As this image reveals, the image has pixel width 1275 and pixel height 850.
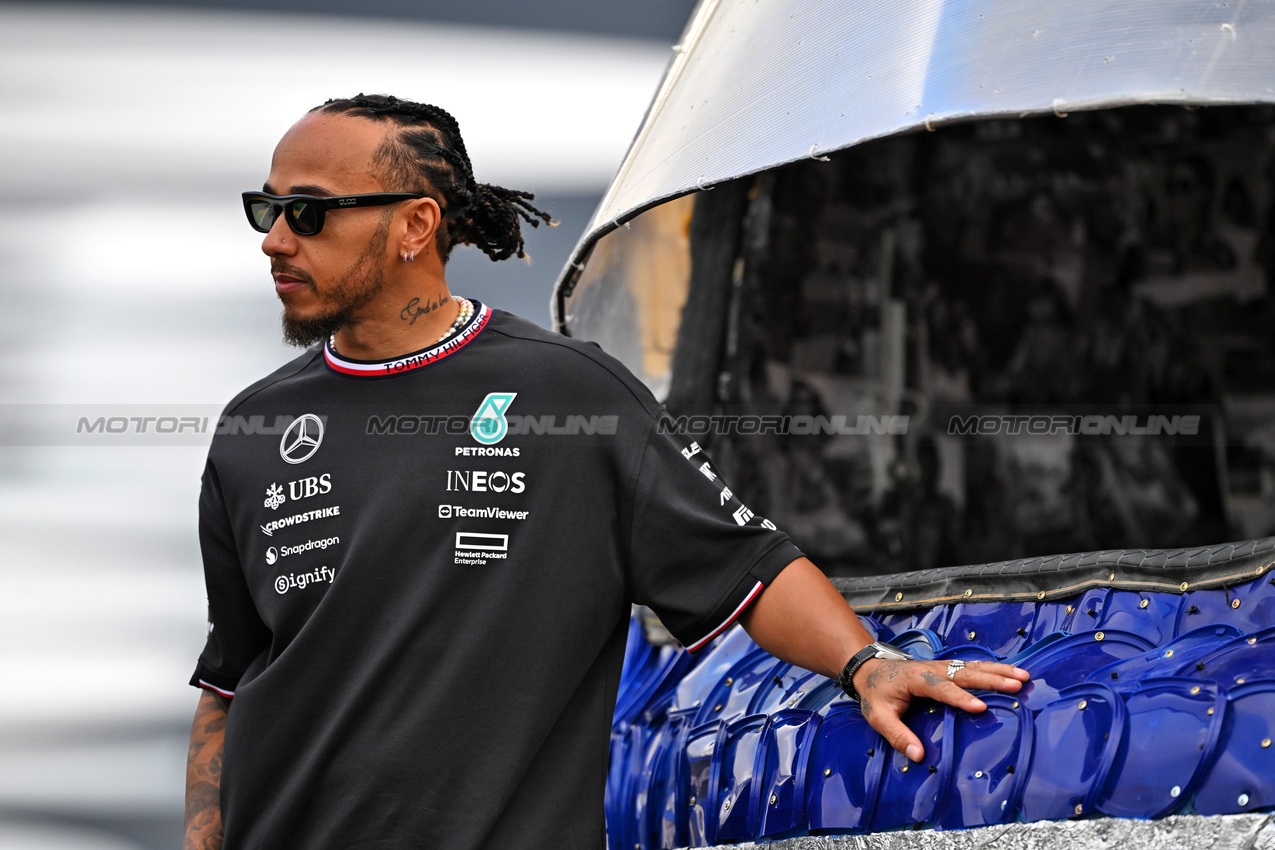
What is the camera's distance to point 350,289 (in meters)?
0.95

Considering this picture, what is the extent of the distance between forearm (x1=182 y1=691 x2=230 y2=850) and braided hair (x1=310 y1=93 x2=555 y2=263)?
1.40 ft

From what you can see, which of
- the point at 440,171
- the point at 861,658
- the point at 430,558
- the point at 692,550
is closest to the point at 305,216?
the point at 440,171

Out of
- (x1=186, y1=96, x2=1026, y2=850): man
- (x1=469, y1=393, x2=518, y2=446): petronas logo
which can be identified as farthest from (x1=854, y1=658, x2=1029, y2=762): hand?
(x1=469, y1=393, x2=518, y2=446): petronas logo

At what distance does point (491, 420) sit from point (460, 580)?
0.12m

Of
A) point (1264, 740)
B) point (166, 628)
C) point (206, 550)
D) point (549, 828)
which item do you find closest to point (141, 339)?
point (166, 628)

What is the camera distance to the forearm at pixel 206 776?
979 millimetres

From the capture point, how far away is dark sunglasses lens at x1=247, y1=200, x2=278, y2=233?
951mm

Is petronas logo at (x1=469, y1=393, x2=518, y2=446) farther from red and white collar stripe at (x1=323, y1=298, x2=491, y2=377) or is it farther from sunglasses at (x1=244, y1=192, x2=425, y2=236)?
sunglasses at (x1=244, y1=192, x2=425, y2=236)

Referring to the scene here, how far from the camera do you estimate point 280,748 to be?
895 mm

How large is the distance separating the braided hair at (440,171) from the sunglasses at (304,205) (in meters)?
0.03

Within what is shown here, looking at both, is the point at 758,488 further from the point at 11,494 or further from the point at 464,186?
the point at 11,494

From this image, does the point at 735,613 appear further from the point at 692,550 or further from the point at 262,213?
the point at 262,213

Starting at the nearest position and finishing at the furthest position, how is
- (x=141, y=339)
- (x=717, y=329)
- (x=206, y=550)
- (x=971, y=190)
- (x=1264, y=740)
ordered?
(x=1264, y=740), (x=206, y=550), (x=717, y=329), (x=971, y=190), (x=141, y=339)

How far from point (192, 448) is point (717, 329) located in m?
0.90
